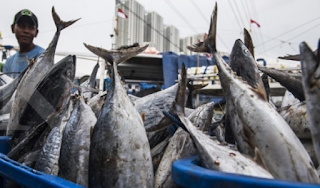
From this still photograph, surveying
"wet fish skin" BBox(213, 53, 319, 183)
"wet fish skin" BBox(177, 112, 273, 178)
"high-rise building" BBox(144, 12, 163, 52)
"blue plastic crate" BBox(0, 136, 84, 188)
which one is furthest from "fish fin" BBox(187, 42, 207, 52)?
"high-rise building" BBox(144, 12, 163, 52)

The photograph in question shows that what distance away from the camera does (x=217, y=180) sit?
67 cm

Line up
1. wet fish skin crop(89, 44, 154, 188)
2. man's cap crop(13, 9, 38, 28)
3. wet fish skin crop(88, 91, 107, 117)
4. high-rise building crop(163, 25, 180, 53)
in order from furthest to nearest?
1. high-rise building crop(163, 25, 180, 53)
2. man's cap crop(13, 9, 38, 28)
3. wet fish skin crop(88, 91, 107, 117)
4. wet fish skin crop(89, 44, 154, 188)

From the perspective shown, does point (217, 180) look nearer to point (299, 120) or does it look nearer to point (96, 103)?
point (299, 120)

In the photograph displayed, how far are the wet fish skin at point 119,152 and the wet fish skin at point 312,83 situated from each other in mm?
723

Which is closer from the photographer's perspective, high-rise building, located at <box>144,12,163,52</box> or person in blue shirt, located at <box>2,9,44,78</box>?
person in blue shirt, located at <box>2,9,44,78</box>

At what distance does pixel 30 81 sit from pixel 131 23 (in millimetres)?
9449

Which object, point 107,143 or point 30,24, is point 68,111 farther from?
point 30,24

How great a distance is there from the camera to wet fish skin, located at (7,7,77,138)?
70.3 inches

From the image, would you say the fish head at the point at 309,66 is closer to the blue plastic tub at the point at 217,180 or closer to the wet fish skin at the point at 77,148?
the blue plastic tub at the point at 217,180

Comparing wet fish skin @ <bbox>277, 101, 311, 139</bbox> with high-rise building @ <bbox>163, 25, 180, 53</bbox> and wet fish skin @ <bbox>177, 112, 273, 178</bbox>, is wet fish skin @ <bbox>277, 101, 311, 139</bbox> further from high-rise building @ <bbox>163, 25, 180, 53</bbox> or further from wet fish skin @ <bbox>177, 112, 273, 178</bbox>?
high-rise building @ <bbox>163, 25, 180, 53</bbox>

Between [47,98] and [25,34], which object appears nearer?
[47,98]

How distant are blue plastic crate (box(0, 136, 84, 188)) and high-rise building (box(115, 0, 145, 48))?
8.19 meters

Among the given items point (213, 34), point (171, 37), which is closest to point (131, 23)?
point (171, 37)

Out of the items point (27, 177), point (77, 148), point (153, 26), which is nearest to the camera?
point (27, 177)
